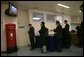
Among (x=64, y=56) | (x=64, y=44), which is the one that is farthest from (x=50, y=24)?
(x=64, y=56)

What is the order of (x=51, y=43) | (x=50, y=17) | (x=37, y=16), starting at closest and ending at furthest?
(x=51, y=43), (x=37, y=16), (x=50, y=17)

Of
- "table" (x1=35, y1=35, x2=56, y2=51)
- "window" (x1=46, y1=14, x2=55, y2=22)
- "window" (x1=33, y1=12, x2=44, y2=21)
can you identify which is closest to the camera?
"table" (x1=35, y1=35, x2=56, y2=51)

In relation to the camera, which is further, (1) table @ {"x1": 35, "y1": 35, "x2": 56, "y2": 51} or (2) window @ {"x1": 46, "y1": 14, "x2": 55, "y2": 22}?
(2) window @ {"x1": 46, "y1": 14, "x2": 55, "y2": 22}

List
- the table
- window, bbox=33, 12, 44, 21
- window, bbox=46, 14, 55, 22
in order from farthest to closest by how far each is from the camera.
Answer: window, bbox=46, 14, 55, 22 < window, bbox=33, 12, 44, 21 < the table

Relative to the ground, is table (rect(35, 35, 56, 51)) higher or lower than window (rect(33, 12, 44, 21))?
lower

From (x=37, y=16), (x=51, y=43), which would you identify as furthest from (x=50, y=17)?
(x=51, y=43)

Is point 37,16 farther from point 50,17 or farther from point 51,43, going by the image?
point 51,43

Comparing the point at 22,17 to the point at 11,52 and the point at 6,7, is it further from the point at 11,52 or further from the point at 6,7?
the point at 11,52

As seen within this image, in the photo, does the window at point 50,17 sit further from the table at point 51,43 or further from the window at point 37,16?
the table at point 51,43

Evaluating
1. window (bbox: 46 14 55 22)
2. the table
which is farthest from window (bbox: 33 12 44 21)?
the table

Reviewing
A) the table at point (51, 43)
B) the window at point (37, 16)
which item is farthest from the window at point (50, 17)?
the table at point (51, 43)

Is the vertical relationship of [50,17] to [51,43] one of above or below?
above

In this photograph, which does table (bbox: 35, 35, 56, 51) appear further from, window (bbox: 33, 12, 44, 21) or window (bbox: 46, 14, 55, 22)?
window (bbox: 46, 14, 55, 22)

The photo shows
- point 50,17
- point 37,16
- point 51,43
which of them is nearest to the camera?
point 51,43
